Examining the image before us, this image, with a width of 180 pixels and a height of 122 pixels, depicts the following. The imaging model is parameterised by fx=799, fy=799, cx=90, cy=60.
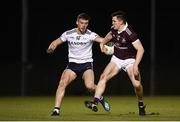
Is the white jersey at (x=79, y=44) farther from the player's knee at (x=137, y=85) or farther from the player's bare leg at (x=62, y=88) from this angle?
the player's knee at (x=137, y=85)

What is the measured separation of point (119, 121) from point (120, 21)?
258 cm

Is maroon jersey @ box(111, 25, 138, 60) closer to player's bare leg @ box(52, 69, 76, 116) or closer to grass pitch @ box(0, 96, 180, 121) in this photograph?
player's bare leg @ box(52, 69, 76, 116)

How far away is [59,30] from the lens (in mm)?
38625

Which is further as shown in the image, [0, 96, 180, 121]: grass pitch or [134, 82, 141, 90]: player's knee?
[134, 82, 141, 90]: player's knee

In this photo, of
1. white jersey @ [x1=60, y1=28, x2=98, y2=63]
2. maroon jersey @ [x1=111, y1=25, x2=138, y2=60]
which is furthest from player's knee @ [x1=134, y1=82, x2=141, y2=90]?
white jersey @ [x1=60, y1=28, x2=98, y2=63]

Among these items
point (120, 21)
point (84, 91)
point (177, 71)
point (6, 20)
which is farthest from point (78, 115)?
point (6, 20)

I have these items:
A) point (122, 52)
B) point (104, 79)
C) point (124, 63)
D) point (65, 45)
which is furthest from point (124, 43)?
point (65, 45)

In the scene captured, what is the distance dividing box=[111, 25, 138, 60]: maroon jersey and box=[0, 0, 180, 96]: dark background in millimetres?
12411

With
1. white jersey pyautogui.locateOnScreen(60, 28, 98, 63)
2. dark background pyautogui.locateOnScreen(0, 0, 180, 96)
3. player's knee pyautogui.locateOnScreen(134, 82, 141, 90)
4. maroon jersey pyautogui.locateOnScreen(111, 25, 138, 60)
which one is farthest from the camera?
dark background pyautogui.locateOnScreen(0, 0, 180, 96)

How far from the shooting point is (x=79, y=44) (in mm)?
17656

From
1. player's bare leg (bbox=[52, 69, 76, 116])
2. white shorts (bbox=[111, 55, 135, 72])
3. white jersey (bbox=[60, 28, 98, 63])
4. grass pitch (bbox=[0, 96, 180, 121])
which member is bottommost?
grass pitch (bbox=[0, 96, 180, 121])

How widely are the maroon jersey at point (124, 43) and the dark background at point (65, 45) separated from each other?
1241 centimetres

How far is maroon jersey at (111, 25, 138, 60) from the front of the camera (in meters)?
17.3

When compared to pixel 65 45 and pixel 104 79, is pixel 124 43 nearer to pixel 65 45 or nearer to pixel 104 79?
pixel 104 79
